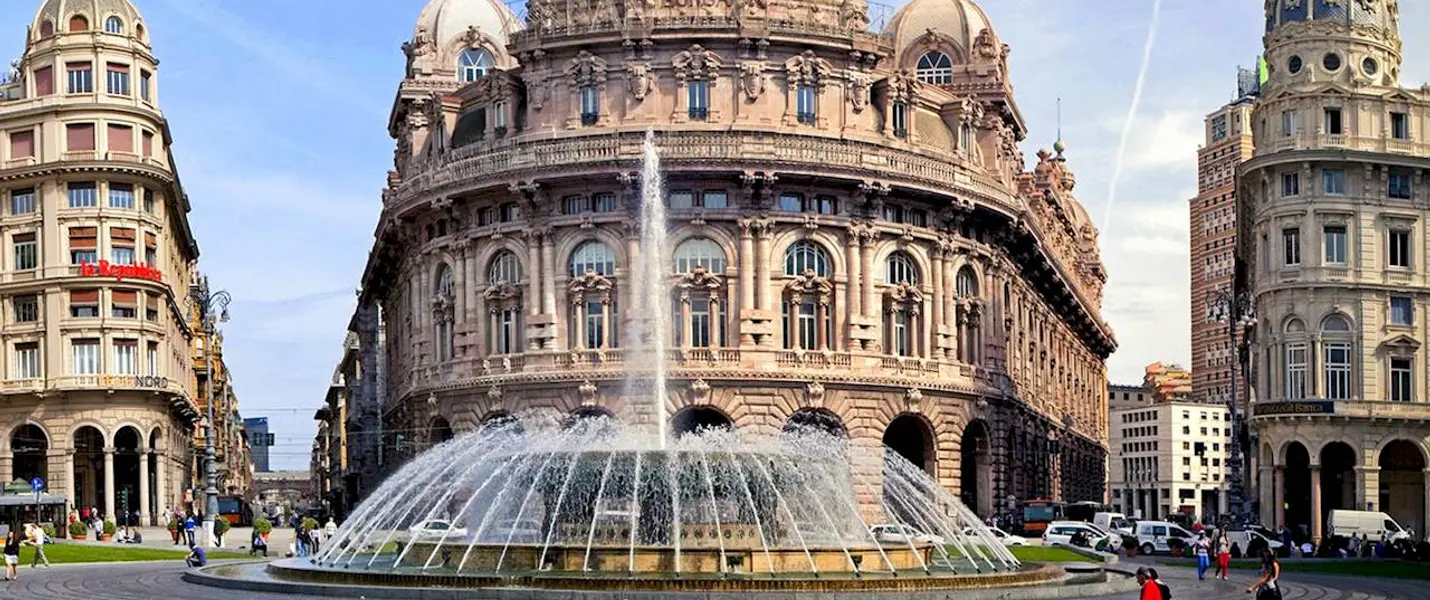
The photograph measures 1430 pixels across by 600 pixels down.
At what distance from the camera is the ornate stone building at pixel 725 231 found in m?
77.2

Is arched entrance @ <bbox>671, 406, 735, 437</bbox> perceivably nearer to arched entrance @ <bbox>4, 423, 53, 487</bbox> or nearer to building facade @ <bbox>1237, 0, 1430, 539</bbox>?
building facade @ <bbox>1237, 0, 1430, 539</bbox>

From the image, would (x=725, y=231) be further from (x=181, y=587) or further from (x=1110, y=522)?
(x=181, y=587)

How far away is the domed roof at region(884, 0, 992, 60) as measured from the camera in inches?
3900

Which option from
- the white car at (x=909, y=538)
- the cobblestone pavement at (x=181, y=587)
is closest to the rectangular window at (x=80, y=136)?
the cobblestone pavement at (x=181, y=587)

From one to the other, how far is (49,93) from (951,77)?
42580 millimetres

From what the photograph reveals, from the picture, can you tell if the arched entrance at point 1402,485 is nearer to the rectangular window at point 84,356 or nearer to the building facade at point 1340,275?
the building facade at point 1340,275

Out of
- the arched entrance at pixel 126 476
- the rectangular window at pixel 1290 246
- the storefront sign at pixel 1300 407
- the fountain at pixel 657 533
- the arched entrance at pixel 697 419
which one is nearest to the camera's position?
the fountain at pixel 657 533

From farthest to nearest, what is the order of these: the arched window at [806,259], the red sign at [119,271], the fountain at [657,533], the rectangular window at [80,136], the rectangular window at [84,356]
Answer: the rectangular window at [80,136]
the rectangular window at [84,356]
the red sign at [119,271]
the arched window at [806,259]
the fountain at [657,533]

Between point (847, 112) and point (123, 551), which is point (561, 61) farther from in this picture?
point (123, 551)

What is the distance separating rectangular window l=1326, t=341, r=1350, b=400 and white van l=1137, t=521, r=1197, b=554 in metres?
17.2

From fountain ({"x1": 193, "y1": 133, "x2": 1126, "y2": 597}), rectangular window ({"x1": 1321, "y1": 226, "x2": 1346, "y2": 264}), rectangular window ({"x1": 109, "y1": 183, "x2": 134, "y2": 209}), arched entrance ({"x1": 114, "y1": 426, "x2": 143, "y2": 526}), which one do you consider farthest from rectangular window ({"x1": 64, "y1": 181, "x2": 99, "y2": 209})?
rectangular window ({"x1": 1321, "y1": 226, "x2": 1346, "y2": 264})

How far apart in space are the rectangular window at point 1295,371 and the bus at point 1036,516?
36.4 ft

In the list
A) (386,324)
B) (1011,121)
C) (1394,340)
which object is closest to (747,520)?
(1394,340)

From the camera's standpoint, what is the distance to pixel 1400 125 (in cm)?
8781
